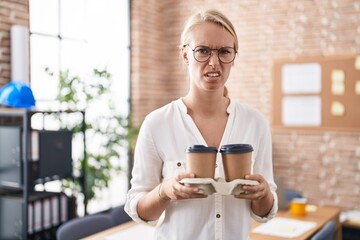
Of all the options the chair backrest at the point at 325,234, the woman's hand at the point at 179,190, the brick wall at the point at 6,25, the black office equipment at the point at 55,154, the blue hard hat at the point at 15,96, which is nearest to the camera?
the woman's hand at the point at 179,190

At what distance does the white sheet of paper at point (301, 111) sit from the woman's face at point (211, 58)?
3.45 metres

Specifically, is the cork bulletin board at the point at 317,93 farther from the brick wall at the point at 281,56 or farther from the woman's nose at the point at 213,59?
the woman's nose at the point at 213,59

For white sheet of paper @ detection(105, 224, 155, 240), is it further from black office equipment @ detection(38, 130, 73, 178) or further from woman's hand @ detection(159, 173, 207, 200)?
woman's hand @ detection(159, 173, 207, 200)

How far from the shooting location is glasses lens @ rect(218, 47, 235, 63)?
1243 mm

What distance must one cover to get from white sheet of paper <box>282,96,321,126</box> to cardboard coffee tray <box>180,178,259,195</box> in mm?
3530

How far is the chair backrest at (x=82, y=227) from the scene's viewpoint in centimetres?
249

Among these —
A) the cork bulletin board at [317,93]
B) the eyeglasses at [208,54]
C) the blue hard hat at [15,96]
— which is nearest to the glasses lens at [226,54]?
the eyeglasses at [208,54]

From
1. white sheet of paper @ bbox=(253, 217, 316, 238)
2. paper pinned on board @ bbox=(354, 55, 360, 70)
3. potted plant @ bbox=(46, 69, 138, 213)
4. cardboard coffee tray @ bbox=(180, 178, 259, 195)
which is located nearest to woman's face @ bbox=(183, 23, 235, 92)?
cardboard coffee tray @ bbox=(180, 178, 259, 195)

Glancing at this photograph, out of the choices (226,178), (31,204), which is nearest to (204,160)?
(226,178)

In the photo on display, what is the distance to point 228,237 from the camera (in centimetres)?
129

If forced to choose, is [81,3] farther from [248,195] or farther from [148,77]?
[248,195]

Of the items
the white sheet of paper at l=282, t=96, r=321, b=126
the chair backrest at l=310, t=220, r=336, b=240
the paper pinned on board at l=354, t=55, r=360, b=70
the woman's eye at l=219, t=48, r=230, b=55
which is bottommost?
the chair backrest at l=310, t=220, r=336, b=240

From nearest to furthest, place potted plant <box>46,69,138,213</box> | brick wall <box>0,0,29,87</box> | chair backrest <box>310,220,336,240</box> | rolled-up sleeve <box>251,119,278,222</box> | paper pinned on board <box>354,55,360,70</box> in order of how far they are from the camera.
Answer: rolled-up sleeve <box>251,119,278,222</box> → chair backrest <box>310,220,336,240</box> → brick wall <box>0,0,29,87</box> → potted plant <box>46,69,138,213</box> → paper pinned on board <box>354,55,360,70</box>

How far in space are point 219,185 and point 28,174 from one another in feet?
6.56
